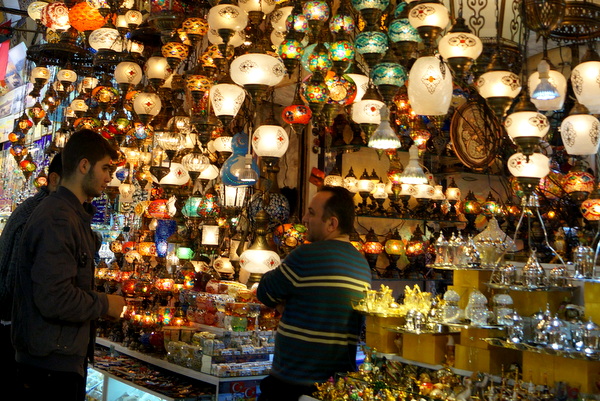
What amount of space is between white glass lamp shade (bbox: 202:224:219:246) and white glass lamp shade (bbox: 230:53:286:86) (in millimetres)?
2418

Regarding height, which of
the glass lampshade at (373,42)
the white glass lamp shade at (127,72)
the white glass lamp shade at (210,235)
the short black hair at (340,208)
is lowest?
the white glass lamp shade at (210,235)

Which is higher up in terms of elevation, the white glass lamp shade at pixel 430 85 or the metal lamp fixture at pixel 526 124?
the white glass lamp shade at pixel 430 85

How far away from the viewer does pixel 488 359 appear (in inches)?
94.4

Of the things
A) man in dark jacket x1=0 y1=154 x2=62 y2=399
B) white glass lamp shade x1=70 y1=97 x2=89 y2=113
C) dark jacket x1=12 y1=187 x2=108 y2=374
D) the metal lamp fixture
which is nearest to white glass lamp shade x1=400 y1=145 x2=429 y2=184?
the metal lamp fixture

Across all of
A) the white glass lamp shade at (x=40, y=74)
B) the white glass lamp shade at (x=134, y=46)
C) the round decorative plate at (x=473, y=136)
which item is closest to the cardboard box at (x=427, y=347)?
the round decorative plate at (x=473, y=136)

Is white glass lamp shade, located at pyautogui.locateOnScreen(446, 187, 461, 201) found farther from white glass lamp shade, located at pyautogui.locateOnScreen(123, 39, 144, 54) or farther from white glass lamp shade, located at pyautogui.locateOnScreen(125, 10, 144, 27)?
white glass lamp shade, located at pyautogui.locateOnScreen(125, 10, 144, 27)

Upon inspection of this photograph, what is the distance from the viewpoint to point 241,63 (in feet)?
11.0

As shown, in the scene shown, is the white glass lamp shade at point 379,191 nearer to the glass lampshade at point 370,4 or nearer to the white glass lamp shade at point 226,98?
the white glass lamp shade at point 226,98

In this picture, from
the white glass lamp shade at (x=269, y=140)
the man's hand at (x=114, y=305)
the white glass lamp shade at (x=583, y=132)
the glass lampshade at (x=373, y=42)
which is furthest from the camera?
the white glass lamp shade at (x=269, y=140)

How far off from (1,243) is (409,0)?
2088 mm

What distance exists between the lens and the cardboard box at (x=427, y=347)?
8.39ft

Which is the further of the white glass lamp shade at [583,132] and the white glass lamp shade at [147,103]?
the white glass lamp shade at [147,103]

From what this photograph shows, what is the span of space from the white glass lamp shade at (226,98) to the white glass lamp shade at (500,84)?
1.58 metres

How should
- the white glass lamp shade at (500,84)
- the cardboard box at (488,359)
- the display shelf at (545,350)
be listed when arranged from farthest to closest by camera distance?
1. the white glass lamp shade at (500,84)
2. the cardboard box at (488,359)
3. the display shelf at (545,350)
